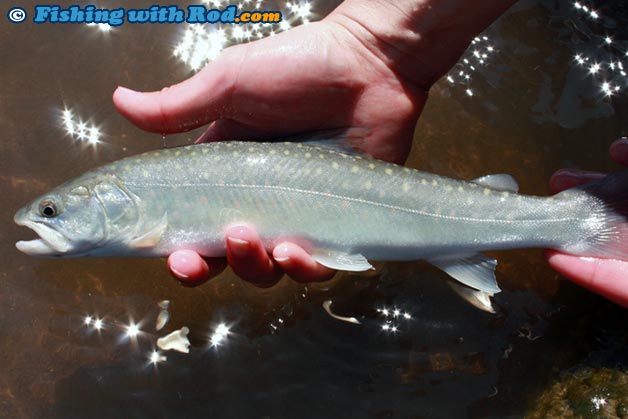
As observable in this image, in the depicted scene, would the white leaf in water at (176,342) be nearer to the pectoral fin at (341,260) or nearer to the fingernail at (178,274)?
the fingernail at (178,274)

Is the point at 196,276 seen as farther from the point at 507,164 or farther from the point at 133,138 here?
the point at 507,164

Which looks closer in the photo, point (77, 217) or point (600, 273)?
point (77, 217)

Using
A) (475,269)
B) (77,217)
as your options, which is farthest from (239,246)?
(475,269)

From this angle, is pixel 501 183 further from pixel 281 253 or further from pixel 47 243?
pixel 47 243

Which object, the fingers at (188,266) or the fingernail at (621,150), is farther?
the fingernail at (621,150)

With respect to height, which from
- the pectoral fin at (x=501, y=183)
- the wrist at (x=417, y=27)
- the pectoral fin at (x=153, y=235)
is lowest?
the pectoral fin at (x=153, y=235)

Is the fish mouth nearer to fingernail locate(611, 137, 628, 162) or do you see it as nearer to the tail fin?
the tail fin

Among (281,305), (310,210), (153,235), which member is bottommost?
(281,305)

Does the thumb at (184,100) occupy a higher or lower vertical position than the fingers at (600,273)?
higher

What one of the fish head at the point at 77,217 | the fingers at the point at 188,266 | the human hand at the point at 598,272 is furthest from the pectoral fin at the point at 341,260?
the human hand at the point at 598,272
